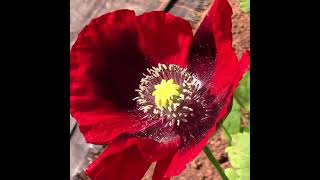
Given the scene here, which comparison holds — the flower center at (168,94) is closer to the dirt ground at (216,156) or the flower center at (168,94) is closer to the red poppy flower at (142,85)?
the red poppy flower at (142,85)

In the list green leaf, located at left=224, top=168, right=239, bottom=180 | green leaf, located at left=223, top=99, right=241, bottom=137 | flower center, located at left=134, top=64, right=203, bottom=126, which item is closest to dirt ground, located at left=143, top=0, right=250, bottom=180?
green leaf, located at left=223, top=99, right=241, bottom=137

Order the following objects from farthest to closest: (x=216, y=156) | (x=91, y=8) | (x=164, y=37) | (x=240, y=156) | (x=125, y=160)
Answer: (x=91, y=8)
(x=216, y=156)
(x=240, y=156)
(x=164, y=37)
(x=125, y=160)

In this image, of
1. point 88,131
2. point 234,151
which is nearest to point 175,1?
point 234,151

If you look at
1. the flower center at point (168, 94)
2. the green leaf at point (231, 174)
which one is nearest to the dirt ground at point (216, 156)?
the green leaf at point (231, 174)

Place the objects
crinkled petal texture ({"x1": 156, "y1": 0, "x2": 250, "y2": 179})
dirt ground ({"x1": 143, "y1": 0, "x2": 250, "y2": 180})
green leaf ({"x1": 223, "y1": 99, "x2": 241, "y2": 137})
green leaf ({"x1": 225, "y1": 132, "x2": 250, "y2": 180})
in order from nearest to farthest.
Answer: crinkled petal texture ({"x1": 156, "y1": 0, "x2": 250, "y2": 179})
green leaf ({"x1": 225, "y1": 132, "x2": 250, "y2": 180})
green leaf ({"x1": 223, "y1": 99, "x2": 241, "y2": 137})
dirt ground ({"x1": 143, "y1": 0, "x2": 250, "y2": 180})

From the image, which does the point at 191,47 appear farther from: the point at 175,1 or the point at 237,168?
the point at 175,1

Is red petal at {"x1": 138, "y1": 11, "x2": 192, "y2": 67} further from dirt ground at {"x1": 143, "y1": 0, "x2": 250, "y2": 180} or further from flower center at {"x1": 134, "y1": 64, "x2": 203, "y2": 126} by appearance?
dirt ground at {"x1": 143, "y1": 0, "x2": 250, "y2": 180}

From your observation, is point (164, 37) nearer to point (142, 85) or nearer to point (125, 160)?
point (142, 85)

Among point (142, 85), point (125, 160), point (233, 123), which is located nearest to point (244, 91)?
point (233, 123)
